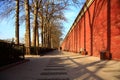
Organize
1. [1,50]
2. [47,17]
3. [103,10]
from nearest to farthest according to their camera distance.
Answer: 1. [1,50]
2. [103,10]
3. [47,17]

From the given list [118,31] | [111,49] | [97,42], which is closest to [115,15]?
[118,31]

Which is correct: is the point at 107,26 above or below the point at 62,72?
above

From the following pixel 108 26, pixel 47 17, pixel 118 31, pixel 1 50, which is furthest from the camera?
pixel 47 17

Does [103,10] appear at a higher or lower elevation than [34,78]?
higher

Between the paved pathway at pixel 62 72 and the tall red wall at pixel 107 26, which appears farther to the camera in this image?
the tall red wall at pixel 107 26

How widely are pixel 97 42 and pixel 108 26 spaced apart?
5.54m

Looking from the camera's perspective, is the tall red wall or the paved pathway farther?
the tall red wall

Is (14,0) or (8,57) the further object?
(14,0)

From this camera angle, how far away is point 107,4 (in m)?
23.2

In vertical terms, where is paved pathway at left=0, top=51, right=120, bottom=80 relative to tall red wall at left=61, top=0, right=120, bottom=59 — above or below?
below

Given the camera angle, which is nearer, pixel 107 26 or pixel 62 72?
pixel 62 72

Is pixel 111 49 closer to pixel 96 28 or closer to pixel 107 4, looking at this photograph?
pixel 107 4

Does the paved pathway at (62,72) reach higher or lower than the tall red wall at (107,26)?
lower

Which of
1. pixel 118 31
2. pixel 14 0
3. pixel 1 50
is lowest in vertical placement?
pixel 1 50
